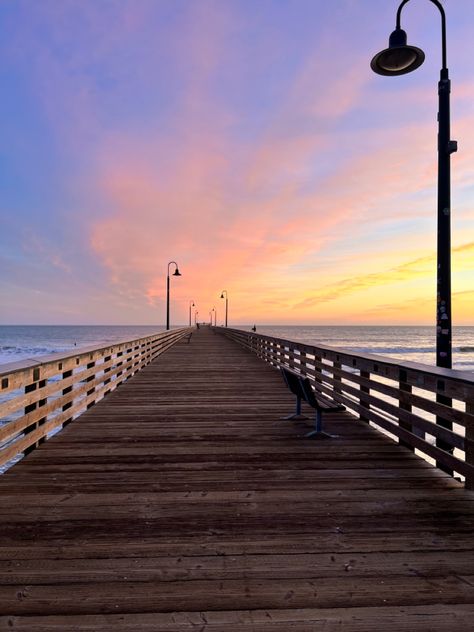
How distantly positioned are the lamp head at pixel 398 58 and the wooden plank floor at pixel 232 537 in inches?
207

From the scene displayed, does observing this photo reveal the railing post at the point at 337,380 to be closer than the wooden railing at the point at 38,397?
No

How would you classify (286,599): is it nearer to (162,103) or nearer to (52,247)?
(162,103)

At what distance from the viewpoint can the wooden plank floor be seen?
202cm

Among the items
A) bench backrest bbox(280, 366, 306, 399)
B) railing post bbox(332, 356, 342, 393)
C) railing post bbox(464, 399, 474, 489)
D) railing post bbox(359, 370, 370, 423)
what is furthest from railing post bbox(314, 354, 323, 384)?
railing post bbox(464, 399, 474, 489)

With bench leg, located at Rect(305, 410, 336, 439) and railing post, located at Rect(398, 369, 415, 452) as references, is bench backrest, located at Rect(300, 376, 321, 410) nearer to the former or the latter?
bench leg, located at Rect(305, 410, 336, 439)

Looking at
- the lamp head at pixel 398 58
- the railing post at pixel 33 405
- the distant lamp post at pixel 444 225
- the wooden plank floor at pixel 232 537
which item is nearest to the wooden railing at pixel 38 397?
the railing post at pixel 33 405

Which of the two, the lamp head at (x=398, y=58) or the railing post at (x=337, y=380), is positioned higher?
the lamp head at (x=398, y=58)

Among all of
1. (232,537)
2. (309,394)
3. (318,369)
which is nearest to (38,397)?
(232,537)

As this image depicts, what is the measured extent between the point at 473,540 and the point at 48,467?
4.03 m

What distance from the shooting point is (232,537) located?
2.76 metres

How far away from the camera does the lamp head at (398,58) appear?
17.1 ft

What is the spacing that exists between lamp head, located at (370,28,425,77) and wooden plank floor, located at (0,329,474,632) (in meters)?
5.27

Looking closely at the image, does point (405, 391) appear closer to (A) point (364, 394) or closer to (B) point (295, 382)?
(A) point (364, 394)

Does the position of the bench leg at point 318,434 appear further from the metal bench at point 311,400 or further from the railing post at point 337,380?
the railing post at point 337,380
